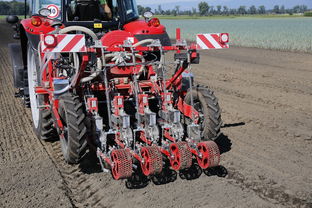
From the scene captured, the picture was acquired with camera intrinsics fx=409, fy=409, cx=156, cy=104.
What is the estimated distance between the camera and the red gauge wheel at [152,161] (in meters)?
3.81

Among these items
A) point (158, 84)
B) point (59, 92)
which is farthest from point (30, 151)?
point (158, 84)

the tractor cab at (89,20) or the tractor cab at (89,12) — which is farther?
the tractor cab at (89,12)

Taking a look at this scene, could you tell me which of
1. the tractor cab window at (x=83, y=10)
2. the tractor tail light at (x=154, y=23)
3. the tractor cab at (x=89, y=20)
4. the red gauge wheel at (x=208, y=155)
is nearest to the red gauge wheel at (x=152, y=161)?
the red gauge wheel at (x=208, y=155)

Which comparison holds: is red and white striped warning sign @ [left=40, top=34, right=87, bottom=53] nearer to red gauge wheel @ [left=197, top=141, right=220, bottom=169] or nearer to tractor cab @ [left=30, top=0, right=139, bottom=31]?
red gauge wheel @ [left=197, top=141, right=220, bottom=169]

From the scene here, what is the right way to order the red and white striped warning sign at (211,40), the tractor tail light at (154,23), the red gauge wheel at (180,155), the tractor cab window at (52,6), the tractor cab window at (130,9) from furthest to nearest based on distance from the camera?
1. the tractor cab window at (130,9)
2. the tractor tail light at (154,23)
3. the tractor cab window at (52,6)
4. the red and white striped warning sign at (211,40)
5. the red gauge wheel at (180,155)

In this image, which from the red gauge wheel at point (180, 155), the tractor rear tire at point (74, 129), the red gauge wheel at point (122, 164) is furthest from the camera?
the tractor rear tire at point (74, 129)

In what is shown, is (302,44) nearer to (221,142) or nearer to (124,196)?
(221,142)

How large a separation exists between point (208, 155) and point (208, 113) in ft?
2.68

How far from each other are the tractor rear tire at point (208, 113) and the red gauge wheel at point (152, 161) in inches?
39.5

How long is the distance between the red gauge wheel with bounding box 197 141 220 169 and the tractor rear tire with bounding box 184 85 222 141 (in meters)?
0.63

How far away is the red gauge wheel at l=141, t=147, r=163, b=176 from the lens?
381 cm

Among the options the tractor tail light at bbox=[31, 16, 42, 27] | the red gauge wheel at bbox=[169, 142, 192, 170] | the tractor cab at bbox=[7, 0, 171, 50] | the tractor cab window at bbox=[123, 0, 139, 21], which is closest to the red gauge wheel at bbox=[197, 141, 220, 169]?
the red gauge wheel at bbox=[169, 142, 192, 170]

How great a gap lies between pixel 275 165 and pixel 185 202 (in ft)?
4.51

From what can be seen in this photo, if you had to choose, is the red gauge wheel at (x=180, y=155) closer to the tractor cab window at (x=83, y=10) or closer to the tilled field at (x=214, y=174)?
the tilled field at (x=214, y=174)
